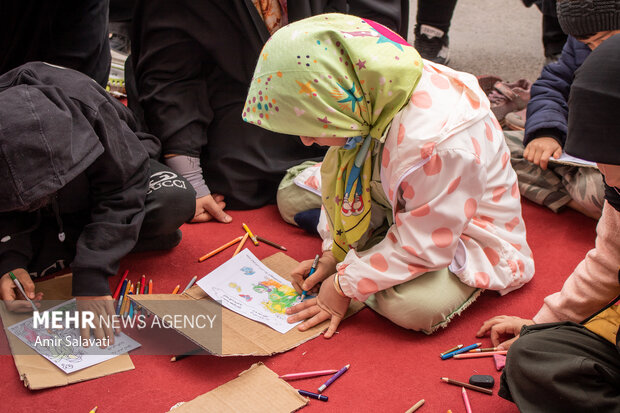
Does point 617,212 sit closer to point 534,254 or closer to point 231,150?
point 534,254

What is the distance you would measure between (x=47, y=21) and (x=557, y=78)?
58.0 inches

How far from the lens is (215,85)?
185 cm

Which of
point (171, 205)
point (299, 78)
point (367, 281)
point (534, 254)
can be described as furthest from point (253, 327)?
point (534, 254)

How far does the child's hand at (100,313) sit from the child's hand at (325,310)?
387 mm

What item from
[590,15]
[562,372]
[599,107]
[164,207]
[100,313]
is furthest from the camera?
[164,207]

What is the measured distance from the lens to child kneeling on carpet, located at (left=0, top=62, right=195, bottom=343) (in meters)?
1.19

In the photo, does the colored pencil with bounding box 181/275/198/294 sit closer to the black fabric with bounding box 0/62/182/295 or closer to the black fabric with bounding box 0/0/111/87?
the black fabric with bounding box 0/62/182/295

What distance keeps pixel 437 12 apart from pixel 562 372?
2.19 m

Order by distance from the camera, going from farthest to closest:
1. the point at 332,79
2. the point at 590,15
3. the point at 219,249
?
the point at 219,249, the point at 590,15, the point at 332,79

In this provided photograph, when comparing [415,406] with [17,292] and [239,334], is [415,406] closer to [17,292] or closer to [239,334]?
[239,334]

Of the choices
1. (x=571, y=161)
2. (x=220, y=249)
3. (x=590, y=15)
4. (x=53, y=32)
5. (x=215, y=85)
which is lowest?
(x=220, y=249)

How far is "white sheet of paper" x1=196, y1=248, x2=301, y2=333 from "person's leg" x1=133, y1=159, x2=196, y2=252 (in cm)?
19

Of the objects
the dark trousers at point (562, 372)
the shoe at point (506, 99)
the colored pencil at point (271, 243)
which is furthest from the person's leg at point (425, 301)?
the shoe at point (506, 99)

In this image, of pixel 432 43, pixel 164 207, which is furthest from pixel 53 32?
pixel 432 43
